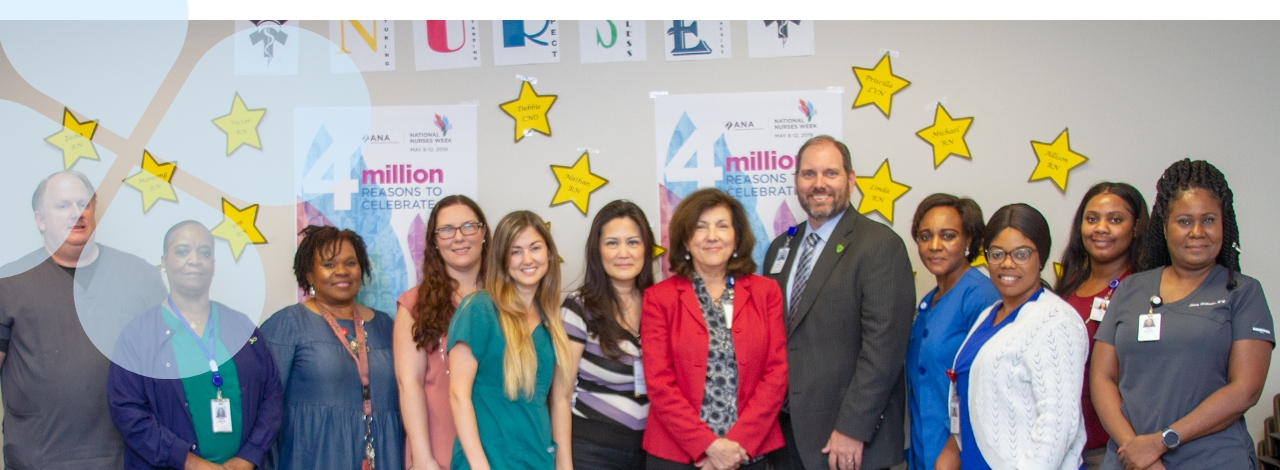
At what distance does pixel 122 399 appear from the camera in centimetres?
281

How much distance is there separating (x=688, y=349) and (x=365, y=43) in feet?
6.94

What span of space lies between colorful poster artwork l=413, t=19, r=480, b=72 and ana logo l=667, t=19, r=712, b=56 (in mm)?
862

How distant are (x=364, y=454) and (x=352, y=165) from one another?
1.32 m

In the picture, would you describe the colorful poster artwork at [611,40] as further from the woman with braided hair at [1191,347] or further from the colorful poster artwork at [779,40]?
the woman with braided hair at [1191,347]

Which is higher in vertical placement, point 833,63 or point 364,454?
point 833,63

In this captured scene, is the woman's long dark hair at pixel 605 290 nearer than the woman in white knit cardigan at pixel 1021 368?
No

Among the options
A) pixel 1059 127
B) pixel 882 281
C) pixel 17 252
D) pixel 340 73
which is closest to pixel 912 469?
pixel 882 281

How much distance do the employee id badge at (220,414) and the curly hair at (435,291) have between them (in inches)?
25.5

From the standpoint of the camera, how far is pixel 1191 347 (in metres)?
2.37

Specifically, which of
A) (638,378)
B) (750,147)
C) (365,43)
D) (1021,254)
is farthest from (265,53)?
(1021,254)

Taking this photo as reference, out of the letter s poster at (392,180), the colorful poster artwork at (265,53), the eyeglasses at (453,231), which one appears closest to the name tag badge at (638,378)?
the eyeglasses at (453,231)

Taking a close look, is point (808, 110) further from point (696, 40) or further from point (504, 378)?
point (504, 378)

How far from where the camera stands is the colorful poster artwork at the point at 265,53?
12.5ft

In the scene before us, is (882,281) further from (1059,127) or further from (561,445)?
(1059,127)
